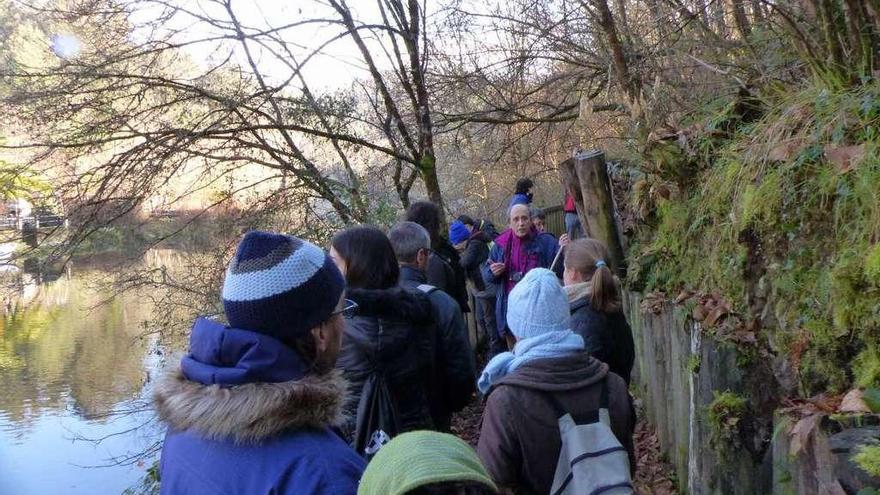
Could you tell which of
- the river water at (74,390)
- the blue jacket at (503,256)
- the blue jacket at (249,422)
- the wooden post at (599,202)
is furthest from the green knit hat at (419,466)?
the river water at (74,390)

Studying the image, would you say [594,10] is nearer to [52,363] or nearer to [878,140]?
[878,140]

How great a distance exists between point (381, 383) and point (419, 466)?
202 cm

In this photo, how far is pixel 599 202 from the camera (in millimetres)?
7312

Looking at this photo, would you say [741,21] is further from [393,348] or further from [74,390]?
[74,390]

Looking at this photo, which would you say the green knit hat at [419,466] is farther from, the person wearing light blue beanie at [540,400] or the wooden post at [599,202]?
the wooden post at [599,202]

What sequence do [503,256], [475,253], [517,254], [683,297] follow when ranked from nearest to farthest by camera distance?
[683,297] → [517,254] → [503,256] → [475,253]

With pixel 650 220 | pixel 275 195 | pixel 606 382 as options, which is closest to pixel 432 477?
pixel 606 382

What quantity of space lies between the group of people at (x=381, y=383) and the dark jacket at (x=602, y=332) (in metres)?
0.01

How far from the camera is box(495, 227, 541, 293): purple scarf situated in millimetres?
7000

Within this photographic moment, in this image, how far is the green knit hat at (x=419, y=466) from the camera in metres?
1.25

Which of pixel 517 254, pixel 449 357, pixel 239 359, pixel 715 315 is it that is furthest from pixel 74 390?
pixel 239 359

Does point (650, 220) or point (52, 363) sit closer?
point (650, 220)

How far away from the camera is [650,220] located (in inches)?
259

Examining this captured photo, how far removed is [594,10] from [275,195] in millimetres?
4937
